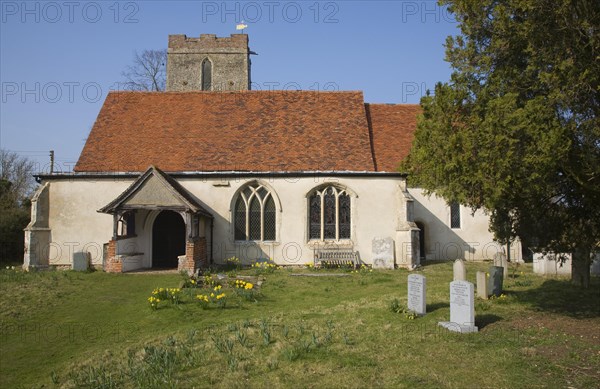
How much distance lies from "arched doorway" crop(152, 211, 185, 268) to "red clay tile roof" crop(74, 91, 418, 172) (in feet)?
7.46

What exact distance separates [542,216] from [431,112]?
4143mm

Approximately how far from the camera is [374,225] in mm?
21484

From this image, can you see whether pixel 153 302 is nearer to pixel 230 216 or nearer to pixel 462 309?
pixel 462 309

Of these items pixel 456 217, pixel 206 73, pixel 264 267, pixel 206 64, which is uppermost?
pixel 206 64

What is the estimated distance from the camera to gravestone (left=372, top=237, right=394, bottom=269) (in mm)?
20500

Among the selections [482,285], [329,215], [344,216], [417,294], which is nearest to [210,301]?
[417,294]

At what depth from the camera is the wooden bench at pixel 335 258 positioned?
20516 mm

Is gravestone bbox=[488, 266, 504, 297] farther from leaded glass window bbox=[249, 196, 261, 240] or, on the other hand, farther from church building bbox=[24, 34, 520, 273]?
leaded glass window bbox=[249, 196, 261, 240]

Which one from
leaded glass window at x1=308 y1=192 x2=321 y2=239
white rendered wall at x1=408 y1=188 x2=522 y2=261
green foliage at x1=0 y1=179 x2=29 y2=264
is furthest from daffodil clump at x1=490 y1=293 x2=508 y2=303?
green foliage at x1=0 y1=179 x2=29 y2=264

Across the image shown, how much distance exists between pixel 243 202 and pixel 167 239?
151 inches

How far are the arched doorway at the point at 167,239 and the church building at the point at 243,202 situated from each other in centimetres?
5

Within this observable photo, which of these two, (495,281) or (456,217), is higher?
(456,217)

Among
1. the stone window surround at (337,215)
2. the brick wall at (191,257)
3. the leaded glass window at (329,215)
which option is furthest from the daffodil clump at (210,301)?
the leaded glass window at (329,215)

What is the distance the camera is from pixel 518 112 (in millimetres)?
9242
